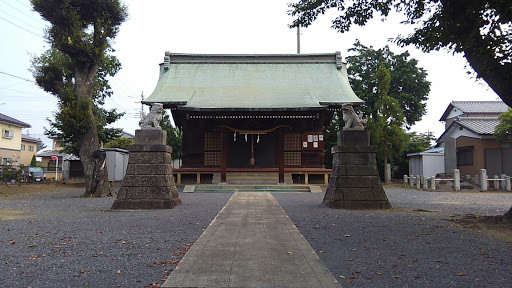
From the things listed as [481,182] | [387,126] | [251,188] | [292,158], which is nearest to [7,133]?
[251,188]

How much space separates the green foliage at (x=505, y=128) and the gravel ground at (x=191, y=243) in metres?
13.4

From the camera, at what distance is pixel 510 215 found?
640 centimetres

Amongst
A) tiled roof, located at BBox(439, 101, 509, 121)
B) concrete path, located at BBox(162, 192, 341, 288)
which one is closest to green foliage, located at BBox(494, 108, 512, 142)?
tiled roof, located at BBox(439, 101, 509, 121)

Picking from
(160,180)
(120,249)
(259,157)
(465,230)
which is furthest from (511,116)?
(120,249)

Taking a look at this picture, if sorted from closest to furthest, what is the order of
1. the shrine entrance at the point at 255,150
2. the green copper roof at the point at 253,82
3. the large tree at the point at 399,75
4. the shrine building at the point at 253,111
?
1. the shrine building at the point at 253,111
2. the green copper roof at the point at 253,82
3. the shrine entrance at the point at 255,150
4. the large tree at the point at 399,75

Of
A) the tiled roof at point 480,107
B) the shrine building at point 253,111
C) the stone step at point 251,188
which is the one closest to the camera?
the stone step at point 251,188

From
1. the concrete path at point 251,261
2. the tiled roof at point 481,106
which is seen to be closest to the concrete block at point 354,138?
the concrete path at point 251,261

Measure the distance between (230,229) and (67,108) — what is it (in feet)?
32.8

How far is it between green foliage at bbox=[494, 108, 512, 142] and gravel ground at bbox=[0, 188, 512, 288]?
13.4 m

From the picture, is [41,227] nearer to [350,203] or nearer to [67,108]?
[350,203]

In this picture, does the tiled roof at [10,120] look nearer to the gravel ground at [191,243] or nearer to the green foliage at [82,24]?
the green foliage at [82,24]

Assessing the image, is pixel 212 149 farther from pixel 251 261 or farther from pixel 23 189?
pixel 251 261

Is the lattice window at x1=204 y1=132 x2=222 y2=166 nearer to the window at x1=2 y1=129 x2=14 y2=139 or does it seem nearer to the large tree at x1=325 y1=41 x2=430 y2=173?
the large tree at x1=325 y1=41 x2=430 y2=173

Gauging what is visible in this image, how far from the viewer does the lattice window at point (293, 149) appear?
19.2 metres
